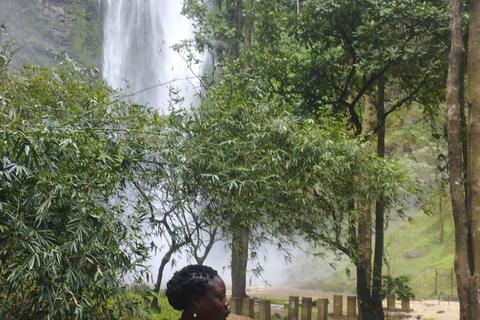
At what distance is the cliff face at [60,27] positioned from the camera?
93.7 feet

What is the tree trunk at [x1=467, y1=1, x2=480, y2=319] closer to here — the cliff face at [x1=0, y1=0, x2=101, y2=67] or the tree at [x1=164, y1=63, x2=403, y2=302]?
the tree at [x1=164, y1=63, x2=403, y2=302]

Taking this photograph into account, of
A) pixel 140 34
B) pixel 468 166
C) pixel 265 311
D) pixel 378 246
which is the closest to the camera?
pixel 468 166

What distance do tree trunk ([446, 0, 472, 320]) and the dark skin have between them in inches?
182

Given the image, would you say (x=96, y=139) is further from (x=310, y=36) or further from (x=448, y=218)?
(x=448, y=218)

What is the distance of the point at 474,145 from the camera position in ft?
18.8

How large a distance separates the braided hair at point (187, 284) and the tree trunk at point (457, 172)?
15.3 ft

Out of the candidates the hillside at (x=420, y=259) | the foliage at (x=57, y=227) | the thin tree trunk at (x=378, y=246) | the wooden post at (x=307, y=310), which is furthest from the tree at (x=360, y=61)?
the hillside at (x=420, y=259)

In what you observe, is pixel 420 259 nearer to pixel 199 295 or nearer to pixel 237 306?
pixel 237 306

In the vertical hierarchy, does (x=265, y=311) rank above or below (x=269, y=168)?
below

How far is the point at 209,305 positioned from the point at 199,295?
0.06 m

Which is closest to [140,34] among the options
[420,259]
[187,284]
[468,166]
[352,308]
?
[420,259]

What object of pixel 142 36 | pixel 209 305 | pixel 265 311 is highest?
pixel 142 36

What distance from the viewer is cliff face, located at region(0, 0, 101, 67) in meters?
28.6

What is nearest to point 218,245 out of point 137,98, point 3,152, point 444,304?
point 137,98
